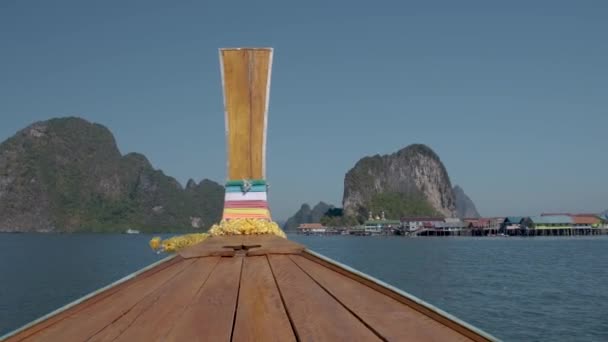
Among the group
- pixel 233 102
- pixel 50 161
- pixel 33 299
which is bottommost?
pixel 33 299

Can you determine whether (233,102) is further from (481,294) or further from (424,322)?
(481,294)

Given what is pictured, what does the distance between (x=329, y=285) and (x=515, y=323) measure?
1598 centimetres

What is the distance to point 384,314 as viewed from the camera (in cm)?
252

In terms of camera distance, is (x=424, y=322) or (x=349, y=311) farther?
(x=349, y=311)

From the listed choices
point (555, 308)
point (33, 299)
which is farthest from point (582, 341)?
point (33, 299)

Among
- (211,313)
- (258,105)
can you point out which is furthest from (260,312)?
(258,105)

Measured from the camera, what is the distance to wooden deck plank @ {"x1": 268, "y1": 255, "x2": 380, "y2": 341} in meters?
2.17

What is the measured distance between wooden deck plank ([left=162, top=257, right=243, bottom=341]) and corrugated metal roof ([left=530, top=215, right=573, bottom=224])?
141 m

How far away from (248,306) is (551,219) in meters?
145

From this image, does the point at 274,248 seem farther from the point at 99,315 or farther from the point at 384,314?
the point at 384,314

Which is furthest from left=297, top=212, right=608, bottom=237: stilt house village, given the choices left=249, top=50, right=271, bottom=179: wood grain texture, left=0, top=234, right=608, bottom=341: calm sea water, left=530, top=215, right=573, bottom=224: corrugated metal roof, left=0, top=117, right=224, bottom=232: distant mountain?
left=249, top=50, right=271, bottom=179: wood grain texture

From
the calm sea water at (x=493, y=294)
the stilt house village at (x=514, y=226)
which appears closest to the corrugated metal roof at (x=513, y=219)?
the stilt house village at (x=514, y=226)

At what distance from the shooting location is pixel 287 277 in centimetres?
338

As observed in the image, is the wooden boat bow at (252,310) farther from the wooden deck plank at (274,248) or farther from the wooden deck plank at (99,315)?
the wooden deck plank at (274,248)
